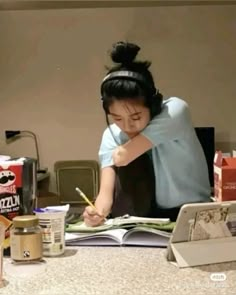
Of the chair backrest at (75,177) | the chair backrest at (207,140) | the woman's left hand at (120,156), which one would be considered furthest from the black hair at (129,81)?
the chair backrest at (75,177)

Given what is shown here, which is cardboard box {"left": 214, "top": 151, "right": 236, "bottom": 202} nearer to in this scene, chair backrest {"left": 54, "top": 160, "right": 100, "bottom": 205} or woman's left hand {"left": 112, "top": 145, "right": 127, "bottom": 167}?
woman's left hand {"left": 112, "top": 145, "right": 127, "bottom": 167}

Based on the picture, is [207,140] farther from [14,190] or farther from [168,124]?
[14,190]

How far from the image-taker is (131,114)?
1421mm

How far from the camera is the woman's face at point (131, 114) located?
1.41 metres

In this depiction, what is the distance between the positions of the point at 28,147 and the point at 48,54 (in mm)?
803

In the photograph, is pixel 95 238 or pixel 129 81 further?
pixel 129 81

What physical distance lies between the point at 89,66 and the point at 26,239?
3269 millimetres

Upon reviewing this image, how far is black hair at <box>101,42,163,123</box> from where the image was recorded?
1399mm

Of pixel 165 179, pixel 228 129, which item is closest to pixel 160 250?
pixel 165 179

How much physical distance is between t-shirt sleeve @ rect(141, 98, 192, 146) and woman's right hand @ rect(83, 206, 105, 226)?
26 cm

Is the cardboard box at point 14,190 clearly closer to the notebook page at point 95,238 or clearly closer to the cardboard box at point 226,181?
the notebook page at point 95,238

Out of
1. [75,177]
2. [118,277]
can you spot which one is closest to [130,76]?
[118,277]

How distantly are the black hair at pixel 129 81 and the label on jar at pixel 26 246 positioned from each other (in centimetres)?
51

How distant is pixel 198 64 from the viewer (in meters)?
4.12
